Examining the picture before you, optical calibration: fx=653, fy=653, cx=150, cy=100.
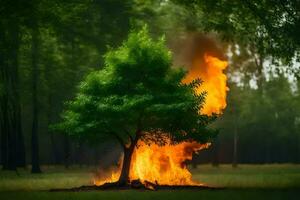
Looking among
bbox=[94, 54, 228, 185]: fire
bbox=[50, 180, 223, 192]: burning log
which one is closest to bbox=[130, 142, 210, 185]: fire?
bbox=[94, 54, 228, 185]: fire

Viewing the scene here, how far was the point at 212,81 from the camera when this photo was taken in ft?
135

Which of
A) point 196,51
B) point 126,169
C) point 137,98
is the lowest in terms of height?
point 126,169

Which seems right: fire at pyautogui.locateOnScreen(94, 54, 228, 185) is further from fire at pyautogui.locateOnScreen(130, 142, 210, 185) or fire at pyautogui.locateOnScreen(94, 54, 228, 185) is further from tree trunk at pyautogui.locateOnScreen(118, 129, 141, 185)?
tree trunk at pyautogui.locateOnScreen(118, 129, 141, 185)

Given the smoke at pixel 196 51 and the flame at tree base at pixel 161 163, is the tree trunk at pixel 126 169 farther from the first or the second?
the smoke at pixel 196 51

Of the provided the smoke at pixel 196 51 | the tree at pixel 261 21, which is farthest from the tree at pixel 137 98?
the smoke at pixel 196 51

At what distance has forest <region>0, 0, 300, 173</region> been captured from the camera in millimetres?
37156

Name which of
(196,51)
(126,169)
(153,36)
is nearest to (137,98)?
(126,169)

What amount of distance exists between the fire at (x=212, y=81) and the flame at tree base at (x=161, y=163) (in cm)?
338

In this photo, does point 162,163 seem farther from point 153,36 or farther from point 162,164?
point 153,36

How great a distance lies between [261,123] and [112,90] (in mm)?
Answer: 61544

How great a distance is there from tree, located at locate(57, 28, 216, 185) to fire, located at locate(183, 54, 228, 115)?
18.4 feet

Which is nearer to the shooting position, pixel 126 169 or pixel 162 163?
pixel 126 169

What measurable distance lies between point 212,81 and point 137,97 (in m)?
8.80

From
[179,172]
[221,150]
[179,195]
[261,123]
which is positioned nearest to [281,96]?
[261,123]
